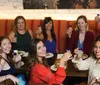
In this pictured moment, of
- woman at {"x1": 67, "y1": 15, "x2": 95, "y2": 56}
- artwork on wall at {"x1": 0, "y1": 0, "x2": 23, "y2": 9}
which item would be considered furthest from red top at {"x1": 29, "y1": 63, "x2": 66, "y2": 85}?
artwork on wall at {"x1": 0, "y1": 0, "x2": 23, "y2": 9}

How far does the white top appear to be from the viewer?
2.81 metres

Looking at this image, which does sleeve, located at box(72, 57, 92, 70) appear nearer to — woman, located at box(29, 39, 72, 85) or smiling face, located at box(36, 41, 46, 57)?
woman, located at box(29, 39, 72, 85)

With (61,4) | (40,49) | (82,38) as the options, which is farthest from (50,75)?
(61,4)

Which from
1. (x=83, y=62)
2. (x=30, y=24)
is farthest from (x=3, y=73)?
(x=30, y=24)

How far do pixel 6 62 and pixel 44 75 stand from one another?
0.50 m

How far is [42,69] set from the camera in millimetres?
2691

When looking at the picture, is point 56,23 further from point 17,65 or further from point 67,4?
point 17,65

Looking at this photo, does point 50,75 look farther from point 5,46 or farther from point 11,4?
point 11,4

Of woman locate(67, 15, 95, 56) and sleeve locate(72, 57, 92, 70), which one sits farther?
woman locate(67, 15, 95, 56)

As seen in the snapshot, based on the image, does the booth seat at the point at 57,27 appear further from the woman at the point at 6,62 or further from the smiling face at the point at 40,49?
the smiling face at the point at 40,49

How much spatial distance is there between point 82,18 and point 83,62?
1.56 meters

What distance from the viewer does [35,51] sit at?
2861 millimetres

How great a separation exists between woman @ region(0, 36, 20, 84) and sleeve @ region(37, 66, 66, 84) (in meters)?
0.24

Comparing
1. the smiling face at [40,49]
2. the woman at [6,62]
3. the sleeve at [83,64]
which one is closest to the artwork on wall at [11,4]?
the woman at [6,62]
